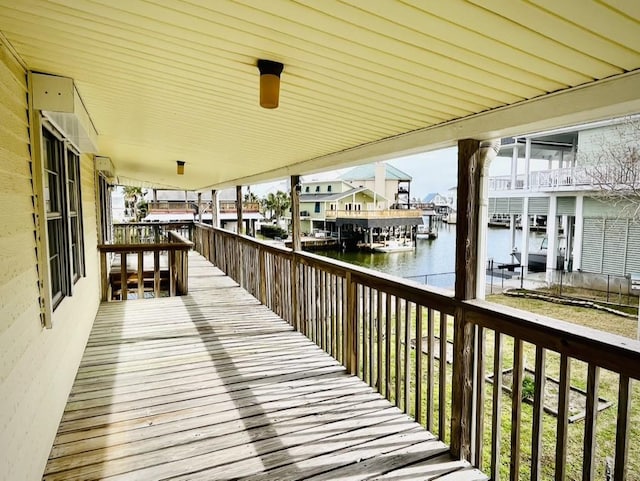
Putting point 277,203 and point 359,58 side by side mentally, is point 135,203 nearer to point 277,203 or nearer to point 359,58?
point 277,203

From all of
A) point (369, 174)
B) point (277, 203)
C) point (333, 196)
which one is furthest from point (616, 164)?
point (277, 203)

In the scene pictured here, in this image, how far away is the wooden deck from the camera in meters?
2.18

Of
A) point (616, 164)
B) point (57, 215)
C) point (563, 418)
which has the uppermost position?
point (616, 164)

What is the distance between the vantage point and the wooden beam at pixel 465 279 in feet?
7.29

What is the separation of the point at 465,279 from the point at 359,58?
136cm

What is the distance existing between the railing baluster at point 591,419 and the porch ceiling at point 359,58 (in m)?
1.14

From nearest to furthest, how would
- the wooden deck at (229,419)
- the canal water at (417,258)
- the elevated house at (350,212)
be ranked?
the wooden deck at (229,419)
the canal water at (417,258)
the elevated house at (350,212)

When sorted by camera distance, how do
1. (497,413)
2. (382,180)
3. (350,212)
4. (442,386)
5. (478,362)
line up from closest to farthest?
(497,413) → (478,362) → (442,386) → (350,212) → (382,180)

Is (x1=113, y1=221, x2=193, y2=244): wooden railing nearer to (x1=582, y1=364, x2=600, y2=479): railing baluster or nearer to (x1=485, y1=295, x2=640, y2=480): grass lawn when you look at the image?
(x1=485, y1=295, x2=640, y2=480): grass lawn

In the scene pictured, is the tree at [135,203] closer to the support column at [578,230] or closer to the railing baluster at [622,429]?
the support column at [578,230]

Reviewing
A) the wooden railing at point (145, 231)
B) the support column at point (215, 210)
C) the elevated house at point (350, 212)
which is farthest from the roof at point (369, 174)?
the support column at point (215, 210)

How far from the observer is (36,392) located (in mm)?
2023

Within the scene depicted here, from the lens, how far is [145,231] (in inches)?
448

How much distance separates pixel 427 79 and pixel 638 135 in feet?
31.8
